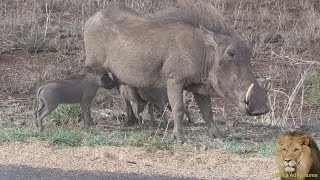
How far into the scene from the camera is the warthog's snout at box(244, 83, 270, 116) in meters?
10.7

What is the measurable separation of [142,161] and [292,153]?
4.84 m

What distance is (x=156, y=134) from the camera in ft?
37.0

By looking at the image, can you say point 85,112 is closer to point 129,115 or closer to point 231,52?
point 129,115

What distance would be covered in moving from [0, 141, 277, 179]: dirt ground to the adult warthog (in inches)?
45.1

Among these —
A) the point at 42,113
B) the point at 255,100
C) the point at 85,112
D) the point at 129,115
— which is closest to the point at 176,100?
the point at 255,100

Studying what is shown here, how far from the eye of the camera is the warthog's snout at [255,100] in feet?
35.1

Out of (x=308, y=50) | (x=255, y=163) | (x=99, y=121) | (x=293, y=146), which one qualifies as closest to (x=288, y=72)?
(x=308, y=50)

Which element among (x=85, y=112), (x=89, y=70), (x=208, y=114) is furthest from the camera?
(x=89, y=70)

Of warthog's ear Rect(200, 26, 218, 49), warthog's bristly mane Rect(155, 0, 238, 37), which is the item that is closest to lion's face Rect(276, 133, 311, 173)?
warthog's ear Rect(200, 26, 218, 49)

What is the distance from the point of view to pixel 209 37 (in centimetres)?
1128

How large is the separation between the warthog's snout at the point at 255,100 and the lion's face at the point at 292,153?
5.91 metres

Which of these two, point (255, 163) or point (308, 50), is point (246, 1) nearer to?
point (308, 50)

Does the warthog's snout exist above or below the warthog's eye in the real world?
below

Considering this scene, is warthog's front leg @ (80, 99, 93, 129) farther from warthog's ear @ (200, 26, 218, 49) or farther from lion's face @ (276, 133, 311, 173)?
lion's face @ (276, 133, 311, 173)
